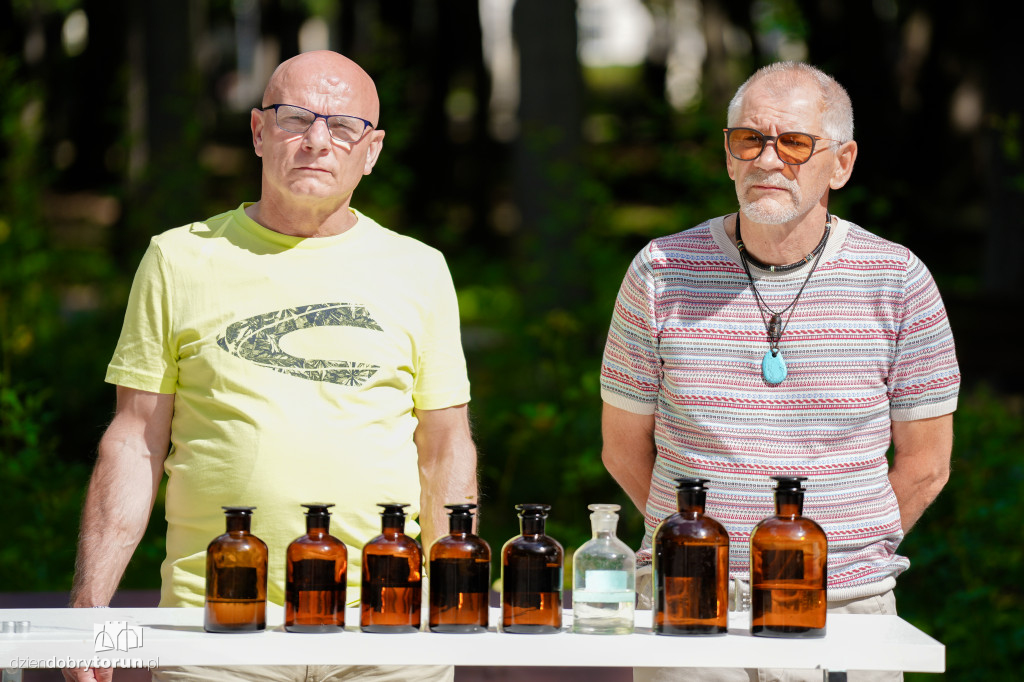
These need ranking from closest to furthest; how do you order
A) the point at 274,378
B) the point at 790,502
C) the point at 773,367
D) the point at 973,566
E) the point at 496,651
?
the point at 496,651
the point at 790,502
the point at 274,378
the point at 773,367
the point at 973,566

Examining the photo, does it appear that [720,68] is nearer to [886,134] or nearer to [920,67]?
[920,67]

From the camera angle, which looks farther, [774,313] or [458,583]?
[774,313]

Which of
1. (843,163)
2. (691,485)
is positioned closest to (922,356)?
(843,163)

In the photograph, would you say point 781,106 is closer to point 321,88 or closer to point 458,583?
point 321,88

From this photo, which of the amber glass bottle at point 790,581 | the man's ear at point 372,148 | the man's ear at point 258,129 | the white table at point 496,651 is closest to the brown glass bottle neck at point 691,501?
the amber glass bottle at point 790,581

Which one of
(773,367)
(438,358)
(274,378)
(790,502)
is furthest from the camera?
(438,358)

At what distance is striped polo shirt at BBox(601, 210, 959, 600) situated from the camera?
276cm

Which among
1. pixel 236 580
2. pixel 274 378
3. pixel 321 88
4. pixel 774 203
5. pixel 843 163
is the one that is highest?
pixel 321 88

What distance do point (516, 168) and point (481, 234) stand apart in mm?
8414

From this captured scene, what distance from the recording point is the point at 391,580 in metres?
2.30

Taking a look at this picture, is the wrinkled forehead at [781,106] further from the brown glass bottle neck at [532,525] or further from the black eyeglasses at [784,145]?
the brown glass bottle neck at [532,525]

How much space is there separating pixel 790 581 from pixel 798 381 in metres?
0.64

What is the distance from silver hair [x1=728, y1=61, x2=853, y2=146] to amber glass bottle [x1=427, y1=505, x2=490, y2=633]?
1172 millimetres

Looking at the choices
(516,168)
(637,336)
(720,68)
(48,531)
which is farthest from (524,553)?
(720,68)
